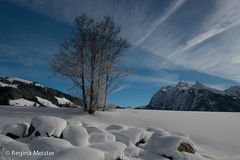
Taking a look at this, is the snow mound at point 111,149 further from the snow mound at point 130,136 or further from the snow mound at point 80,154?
the snow mound at point 130,136

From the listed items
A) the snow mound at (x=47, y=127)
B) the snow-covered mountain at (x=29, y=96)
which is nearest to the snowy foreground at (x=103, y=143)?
the snow mound at (x=47, y=127)

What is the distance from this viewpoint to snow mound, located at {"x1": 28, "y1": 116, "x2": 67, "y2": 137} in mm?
9545

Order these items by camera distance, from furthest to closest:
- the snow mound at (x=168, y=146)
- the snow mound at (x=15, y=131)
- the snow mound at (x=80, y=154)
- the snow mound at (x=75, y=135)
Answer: the snow mound at (x=15, y=131)
the snow mound at (x=168, y=146)
the snow mound at (x=75, y=135)
the snow mound at (x=80, y=154)

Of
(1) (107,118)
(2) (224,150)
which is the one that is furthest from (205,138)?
(1) (107,118)

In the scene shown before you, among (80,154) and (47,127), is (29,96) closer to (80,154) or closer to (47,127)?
(47,127)

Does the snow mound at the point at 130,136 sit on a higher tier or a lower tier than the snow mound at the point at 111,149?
higher

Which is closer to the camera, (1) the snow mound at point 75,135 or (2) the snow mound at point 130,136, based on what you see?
(1) the snow mound at point 75,135

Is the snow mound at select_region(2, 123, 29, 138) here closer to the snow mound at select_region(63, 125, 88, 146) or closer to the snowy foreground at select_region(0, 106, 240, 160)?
the snowy foreground at select_region(0, 106, 240, 160)

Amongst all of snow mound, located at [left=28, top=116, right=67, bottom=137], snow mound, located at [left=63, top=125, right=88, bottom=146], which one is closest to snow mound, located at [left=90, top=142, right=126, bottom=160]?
snow mound, located at [left=63, top=125, right=88, bottom=146]

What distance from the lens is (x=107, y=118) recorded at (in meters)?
19.3

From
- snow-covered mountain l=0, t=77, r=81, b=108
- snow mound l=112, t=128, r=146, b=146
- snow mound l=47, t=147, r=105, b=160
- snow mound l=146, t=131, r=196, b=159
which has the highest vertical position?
snow-covered mountain l=0, t=77, r=81, b=108

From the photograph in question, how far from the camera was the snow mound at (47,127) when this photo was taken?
9545 millimetres

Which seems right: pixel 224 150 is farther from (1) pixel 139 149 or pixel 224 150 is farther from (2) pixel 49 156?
(2) pixel 49 156

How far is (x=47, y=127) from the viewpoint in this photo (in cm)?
969
